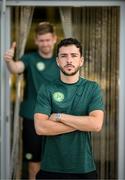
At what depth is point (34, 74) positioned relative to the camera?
5.34 m

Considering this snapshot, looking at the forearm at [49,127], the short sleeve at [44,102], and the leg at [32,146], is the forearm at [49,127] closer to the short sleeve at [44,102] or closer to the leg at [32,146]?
the short sleeve at [44,102]

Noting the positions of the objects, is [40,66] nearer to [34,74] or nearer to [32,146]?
[34,74]

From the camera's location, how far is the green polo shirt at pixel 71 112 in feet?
13.2

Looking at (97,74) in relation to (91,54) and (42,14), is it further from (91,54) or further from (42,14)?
(42,14)

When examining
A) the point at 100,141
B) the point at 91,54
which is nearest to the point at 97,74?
the point at 91,54

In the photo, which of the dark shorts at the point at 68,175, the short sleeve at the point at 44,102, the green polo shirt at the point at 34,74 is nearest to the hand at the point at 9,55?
the green polo shirt at the point at 34,74

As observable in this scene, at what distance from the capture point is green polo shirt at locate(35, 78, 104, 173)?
13.2ft

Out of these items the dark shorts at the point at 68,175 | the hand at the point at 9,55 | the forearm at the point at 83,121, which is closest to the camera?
the forearm at the point at 83,121

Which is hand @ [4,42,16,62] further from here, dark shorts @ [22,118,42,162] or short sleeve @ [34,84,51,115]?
short sleeve @ [34,84,51,115]

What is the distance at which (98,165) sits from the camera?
5578 mm

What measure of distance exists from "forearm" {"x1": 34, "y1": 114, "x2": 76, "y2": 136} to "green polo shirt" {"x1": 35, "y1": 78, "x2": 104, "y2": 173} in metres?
0.05

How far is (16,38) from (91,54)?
2.92ft

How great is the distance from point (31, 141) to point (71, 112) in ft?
5.16

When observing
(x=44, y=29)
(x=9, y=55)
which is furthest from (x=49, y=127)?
(x=44, y=29)
